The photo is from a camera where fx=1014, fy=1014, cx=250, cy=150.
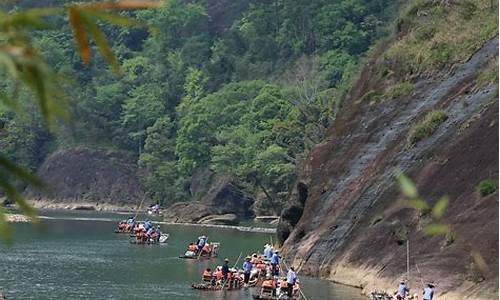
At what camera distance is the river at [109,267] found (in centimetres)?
4056

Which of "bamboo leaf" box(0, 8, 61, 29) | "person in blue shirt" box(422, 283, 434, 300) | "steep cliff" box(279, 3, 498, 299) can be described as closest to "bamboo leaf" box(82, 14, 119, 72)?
"bamboo leaf" box(0, 8, 61, 29)

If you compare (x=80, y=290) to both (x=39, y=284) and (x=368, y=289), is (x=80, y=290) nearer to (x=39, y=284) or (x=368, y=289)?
(x=39, y=284)

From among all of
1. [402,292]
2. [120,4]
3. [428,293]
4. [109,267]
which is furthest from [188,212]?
[120,4]

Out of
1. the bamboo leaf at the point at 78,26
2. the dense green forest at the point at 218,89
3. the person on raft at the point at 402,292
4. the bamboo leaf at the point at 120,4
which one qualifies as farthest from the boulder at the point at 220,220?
the bamboo leaf at the point at 78,26

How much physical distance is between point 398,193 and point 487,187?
23.3 feet

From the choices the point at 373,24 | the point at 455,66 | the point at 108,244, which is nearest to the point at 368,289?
the point at 455,66

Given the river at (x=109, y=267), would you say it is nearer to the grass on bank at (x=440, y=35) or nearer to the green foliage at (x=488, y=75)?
the green foliage at (x=488, y=75)

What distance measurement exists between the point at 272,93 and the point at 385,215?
78.8 m

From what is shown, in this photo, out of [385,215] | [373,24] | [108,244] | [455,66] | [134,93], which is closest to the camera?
[385,215]

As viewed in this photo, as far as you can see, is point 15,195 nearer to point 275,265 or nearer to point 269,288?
point 269,288

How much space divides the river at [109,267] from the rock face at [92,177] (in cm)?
5325

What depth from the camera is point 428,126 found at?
47.0 meters

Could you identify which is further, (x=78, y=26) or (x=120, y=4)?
(x=120, y=4)

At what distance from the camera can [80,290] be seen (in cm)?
4147
